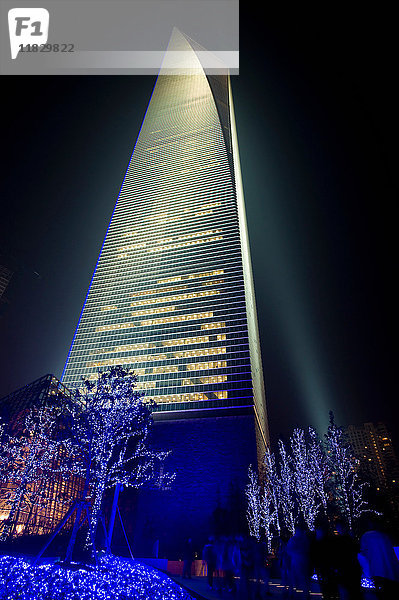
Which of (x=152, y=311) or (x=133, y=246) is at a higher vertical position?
(x=133, y=246)

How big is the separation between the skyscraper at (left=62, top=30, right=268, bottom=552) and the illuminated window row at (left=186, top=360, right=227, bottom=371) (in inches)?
7.3

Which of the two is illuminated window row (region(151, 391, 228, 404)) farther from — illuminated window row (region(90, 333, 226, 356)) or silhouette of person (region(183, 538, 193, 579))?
silhouette of person (region(183, 538, 193, 579))

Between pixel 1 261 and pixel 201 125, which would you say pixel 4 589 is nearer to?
pixel 1 261

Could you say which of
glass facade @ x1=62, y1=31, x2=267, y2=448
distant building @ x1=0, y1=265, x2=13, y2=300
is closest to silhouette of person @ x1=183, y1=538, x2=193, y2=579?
glass facade @ x1=62, y1=31, x2=267, y2=448

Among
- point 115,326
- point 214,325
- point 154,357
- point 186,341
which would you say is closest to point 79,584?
point 186,341

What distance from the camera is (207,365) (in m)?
60.3

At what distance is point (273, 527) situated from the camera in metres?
40.2

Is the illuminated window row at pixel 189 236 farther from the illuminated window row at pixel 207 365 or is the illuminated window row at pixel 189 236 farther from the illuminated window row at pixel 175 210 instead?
the illuminated window row at pixel 207 365

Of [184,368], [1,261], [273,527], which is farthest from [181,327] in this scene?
[1,261]

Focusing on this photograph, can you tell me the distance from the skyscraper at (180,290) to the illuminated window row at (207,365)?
0.19 meters

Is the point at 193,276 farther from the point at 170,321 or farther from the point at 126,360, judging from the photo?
the point at 126,360

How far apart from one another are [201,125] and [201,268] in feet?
201

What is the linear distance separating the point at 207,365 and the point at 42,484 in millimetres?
37050

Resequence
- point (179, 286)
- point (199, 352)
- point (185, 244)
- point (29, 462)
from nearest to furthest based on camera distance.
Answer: point (29, 462), point (199, 352), point (179, 286), point (185, 244)
